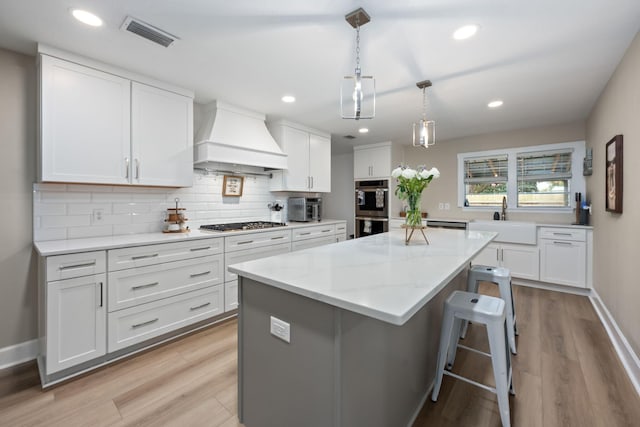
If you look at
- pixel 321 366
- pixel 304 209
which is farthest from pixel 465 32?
pixel 304 209

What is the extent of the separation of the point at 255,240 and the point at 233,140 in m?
1.20

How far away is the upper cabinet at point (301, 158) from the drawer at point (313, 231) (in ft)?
2.05

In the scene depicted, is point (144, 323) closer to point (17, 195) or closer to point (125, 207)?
point (125, 207)

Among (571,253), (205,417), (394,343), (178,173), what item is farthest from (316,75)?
(571,253)

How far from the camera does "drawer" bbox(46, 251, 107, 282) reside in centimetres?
190

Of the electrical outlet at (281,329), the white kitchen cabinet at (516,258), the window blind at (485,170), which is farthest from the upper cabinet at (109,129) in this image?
the window blind at (485,170)

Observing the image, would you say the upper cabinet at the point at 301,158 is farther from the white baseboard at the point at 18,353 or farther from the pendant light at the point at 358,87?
the white baseboard at the point at 18,353

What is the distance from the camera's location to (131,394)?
1.85 metres

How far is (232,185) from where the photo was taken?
3.71m

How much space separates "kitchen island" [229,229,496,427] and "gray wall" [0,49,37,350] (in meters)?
2.09

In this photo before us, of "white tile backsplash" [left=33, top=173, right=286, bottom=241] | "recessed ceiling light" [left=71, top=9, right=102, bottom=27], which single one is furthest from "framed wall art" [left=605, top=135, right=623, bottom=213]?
"recessed ceiling light" [left=71, top=9, right=102, bottom=27]

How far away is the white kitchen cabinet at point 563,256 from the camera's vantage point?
3.69m

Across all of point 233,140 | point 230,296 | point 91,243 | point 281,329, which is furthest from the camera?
point 233,140

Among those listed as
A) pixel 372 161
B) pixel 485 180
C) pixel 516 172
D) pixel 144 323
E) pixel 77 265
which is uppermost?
pixel 372 161
